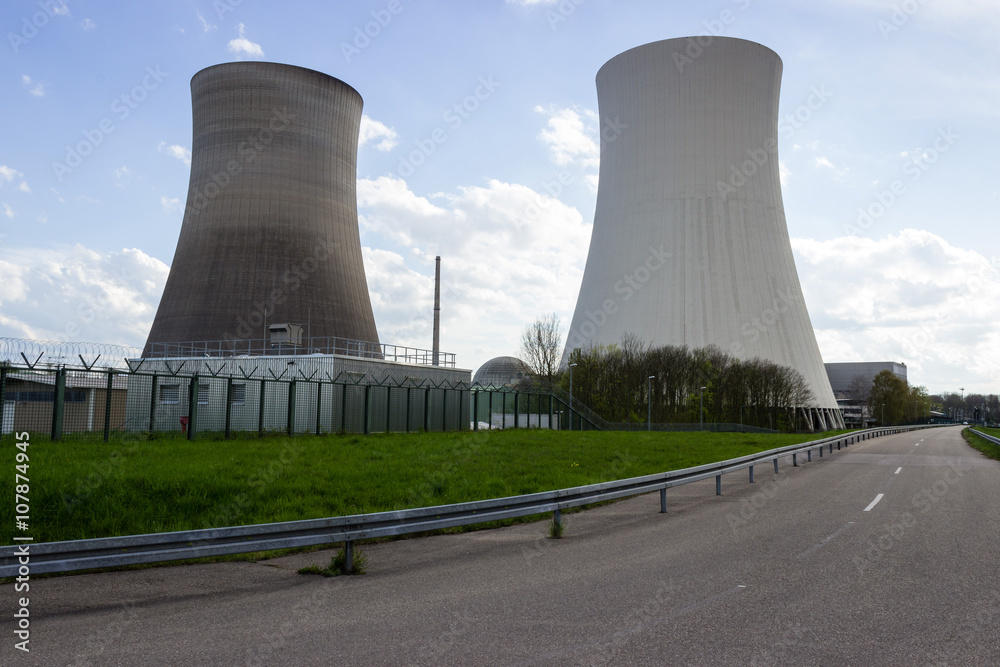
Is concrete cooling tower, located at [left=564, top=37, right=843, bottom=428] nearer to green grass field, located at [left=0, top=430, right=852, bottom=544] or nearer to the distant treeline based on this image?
the distant treeline

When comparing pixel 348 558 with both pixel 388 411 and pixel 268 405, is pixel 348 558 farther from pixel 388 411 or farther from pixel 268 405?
pixel 268 405

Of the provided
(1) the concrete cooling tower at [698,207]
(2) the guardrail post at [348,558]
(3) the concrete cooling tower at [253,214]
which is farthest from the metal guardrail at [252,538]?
(1) the concrete cooling tower at [698,207]

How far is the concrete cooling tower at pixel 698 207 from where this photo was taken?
123 feet

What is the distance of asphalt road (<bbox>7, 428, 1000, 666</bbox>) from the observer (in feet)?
13.1

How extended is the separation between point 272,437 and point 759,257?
27675 millimetres

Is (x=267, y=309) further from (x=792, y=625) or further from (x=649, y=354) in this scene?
(x=792, y=625)

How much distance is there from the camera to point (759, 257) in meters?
38.0

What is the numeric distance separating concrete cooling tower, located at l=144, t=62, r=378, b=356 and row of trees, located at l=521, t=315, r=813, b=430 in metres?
17.2

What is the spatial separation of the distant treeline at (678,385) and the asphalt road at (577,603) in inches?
1452

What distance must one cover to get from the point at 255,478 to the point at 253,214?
24550 mm

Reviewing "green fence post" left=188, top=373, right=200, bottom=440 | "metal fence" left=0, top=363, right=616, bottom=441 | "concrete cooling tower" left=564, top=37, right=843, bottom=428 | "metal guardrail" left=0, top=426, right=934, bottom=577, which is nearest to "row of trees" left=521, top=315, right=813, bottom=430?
"concrete cooling tower" left=564, top=37, right=843, bottom=428

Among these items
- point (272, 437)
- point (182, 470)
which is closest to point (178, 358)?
point (272, 437)

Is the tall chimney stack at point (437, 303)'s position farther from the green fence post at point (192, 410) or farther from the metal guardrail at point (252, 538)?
the metal guardrail at point (252, 538)

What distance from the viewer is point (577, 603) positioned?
16.5 ft
